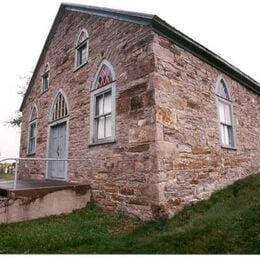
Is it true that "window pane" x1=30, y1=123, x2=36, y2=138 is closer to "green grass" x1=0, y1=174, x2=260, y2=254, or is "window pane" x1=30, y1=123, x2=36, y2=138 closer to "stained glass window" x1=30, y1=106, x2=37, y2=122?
"stained glass window" x1=30, y1=106, x2=37, y2=122

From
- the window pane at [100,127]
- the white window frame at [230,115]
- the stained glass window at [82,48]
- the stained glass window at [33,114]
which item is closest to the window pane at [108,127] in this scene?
the window pane at [100,127]

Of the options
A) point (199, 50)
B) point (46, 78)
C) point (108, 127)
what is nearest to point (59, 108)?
point (46, 78)

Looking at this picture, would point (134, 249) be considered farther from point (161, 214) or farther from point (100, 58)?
point (100, 58)

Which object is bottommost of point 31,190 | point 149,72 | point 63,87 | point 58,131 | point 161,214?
point 161,214

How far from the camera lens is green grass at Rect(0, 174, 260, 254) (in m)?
4.34

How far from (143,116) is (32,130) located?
8.11m

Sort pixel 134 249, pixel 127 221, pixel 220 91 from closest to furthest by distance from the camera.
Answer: pixel 134 249 → pixel 127 221 → pixel 220 91

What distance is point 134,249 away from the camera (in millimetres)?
4449

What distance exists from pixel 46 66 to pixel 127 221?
8.81 meters

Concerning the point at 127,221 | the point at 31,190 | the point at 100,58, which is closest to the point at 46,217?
the point at 31,190

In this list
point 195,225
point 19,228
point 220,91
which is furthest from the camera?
point 220,91

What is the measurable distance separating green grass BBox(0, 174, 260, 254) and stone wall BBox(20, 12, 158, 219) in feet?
2.22

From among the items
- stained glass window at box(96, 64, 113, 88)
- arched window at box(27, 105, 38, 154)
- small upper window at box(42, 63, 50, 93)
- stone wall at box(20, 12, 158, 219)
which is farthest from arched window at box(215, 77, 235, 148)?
arched window at box(27, 105, 38, 154)

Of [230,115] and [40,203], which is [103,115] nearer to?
[40,203]
